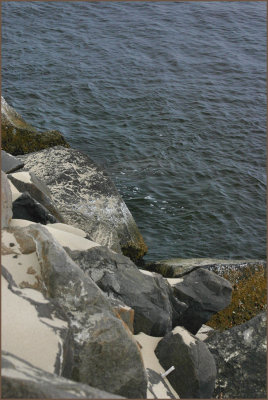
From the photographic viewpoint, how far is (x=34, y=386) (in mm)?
6066

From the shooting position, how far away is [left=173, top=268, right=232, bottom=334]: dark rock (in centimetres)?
1262

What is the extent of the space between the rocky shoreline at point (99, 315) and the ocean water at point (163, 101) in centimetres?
354

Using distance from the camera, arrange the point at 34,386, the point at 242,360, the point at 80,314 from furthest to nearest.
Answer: the point at 242,360, the point at 80,314, the point at 34,386

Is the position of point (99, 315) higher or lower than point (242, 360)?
higher

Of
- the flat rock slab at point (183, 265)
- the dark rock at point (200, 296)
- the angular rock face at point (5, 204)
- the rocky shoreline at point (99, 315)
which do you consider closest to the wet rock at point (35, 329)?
the rocky shoreline at point (99, 315)

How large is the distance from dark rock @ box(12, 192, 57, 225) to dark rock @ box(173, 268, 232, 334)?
3.34 metres

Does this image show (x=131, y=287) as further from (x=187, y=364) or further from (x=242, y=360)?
(x=242, y=360)

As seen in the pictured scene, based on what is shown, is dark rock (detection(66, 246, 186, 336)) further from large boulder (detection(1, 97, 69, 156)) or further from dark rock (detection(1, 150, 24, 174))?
large boulder (detection(1, 97, 69, 156))

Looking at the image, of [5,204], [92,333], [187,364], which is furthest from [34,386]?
[187,364]

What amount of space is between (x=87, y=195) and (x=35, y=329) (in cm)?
918

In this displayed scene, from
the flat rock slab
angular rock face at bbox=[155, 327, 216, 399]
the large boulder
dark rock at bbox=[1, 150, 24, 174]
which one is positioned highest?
dark rock at bbox=[1, 150, 24, 174]

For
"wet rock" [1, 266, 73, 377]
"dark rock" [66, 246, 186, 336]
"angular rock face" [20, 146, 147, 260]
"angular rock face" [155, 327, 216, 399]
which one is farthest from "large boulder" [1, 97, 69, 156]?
"wet rock" [1, 266, 73, 377]

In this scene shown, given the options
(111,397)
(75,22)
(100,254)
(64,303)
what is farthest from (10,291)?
(75,22)

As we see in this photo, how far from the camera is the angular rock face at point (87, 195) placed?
15.7 metres
